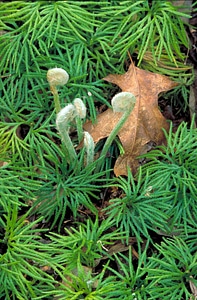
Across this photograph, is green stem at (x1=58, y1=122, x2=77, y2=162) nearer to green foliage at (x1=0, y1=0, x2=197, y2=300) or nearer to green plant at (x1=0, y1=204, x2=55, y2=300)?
green foliage at (x1=0, y1=0, x2=197, y2=300)

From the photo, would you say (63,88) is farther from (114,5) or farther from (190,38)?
(190,38)

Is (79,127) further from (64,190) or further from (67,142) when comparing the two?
(64,190)

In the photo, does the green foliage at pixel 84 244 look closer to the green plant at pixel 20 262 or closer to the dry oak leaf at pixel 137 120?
the green plant at pixel 20 262

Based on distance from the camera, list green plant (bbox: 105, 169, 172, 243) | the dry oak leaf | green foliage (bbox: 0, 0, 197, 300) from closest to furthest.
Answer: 1. green foliage (bbox: 0, 0, 197, 300)
2. green plant (bbox: 105, 169, 172, 243)
3. the dry oak leaf


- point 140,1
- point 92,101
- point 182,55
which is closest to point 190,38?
point 182,55

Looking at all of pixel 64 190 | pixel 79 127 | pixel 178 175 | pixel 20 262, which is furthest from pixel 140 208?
pixel 20 262

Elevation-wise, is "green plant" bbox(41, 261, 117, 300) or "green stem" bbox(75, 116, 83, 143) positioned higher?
"green stem" bbox(75, 116, 83, 143)

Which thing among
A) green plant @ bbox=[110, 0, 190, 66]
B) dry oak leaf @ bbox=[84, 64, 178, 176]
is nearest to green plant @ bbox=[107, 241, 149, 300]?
dry oak leaf @ bbox=[84, 64, 178, 176]

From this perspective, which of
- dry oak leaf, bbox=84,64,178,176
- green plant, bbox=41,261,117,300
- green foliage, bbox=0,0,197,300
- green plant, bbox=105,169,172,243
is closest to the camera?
green plant, bbox=41,261,117,300
